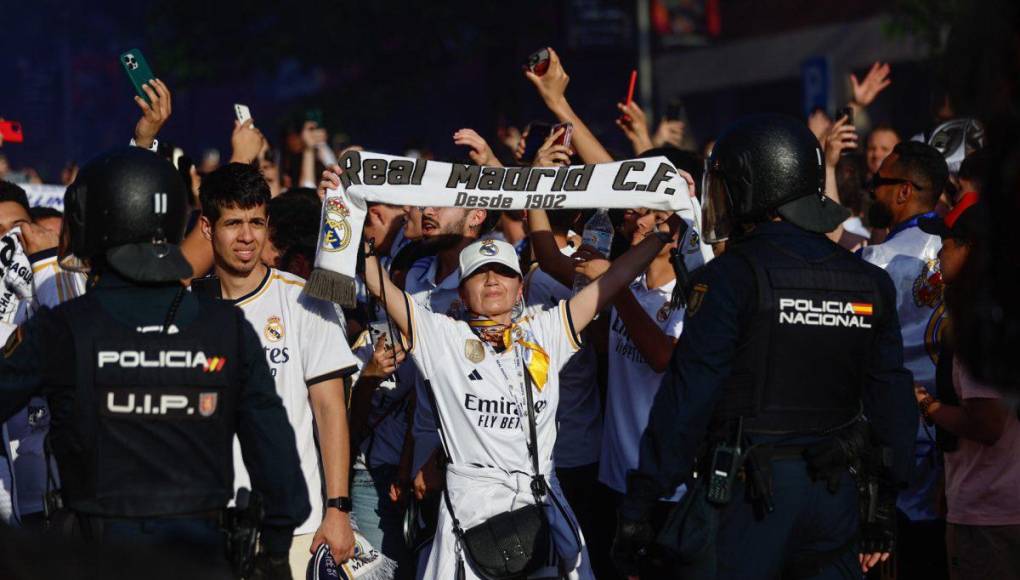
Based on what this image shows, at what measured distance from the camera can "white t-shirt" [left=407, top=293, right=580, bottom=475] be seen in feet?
18.3

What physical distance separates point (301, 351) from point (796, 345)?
2.01 m

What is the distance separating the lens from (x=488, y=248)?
582 centimetres

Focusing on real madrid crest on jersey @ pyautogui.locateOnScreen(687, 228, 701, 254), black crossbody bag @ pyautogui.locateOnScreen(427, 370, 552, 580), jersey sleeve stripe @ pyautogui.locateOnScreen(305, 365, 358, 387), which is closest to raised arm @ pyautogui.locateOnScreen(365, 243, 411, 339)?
jersey sleeve stripe @ pyautogui.locateOnScreen(305, 365, 358, 387)

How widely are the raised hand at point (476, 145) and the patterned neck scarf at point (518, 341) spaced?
0.75 meters

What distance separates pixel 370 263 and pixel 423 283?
1.11 meters

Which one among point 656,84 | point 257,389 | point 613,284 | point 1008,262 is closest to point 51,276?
point 257,389

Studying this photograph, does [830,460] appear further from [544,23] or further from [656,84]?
[656,84]

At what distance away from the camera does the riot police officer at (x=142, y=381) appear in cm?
406

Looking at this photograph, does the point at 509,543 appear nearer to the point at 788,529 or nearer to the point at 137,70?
the point at 788,529

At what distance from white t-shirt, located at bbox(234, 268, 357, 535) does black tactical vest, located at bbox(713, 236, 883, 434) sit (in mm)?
1677

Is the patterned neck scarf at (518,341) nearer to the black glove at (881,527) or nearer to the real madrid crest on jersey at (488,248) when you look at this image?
the real madrid crest on jersey at (488,248)

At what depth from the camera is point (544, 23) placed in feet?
79.0

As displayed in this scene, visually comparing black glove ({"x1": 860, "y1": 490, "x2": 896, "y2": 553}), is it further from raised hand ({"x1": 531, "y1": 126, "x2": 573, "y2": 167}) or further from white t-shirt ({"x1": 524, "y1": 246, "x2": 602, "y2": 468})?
raised hand ({"x1": 531, "y1": 126, "x2": 573, "y2": 167})

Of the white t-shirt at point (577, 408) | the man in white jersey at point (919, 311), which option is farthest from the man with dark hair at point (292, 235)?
the man in white jersey at point (919, 311)
